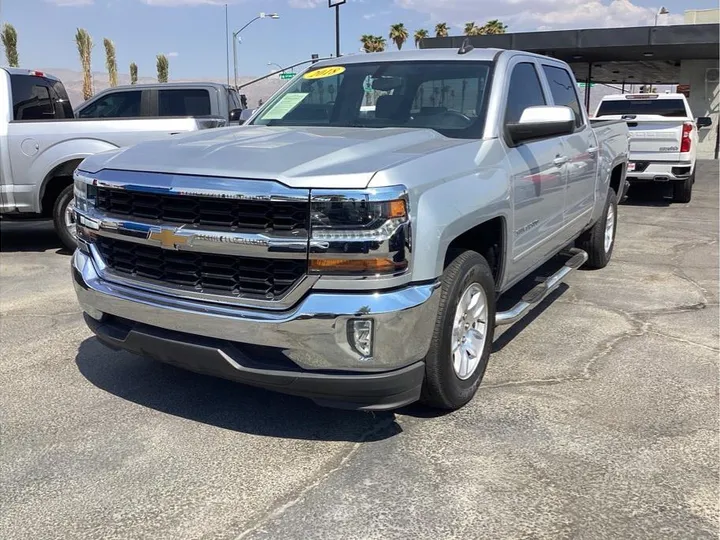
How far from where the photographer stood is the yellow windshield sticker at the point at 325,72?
16.4ft

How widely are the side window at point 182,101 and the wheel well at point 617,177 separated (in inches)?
232

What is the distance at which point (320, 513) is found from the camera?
2.82 metres

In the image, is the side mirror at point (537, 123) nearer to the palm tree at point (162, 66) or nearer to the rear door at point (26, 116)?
the rear door at point (26, 116)

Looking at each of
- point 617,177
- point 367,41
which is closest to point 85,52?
point 367,41

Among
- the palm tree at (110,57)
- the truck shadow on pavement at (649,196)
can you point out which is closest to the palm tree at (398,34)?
the palm tree at (110,57)

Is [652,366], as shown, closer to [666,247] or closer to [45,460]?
[45,460]

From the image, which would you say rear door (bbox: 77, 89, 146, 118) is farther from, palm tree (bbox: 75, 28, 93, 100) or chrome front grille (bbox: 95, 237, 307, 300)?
palm tree (bbox: 75, 28, 93, 100)

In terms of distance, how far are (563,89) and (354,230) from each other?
3.63m

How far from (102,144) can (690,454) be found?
6504 mm

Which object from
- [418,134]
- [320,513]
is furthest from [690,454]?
[418,134]

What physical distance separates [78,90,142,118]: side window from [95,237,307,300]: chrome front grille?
24.8ft

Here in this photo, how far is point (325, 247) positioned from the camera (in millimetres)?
2896

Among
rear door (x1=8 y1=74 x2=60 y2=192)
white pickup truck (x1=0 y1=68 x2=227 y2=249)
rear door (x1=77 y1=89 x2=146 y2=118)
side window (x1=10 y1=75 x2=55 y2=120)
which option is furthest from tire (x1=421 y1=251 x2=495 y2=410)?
rear door (x1=77 y1=89 x2=146 y2=118)

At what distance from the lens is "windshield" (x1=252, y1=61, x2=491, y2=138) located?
427 cm
